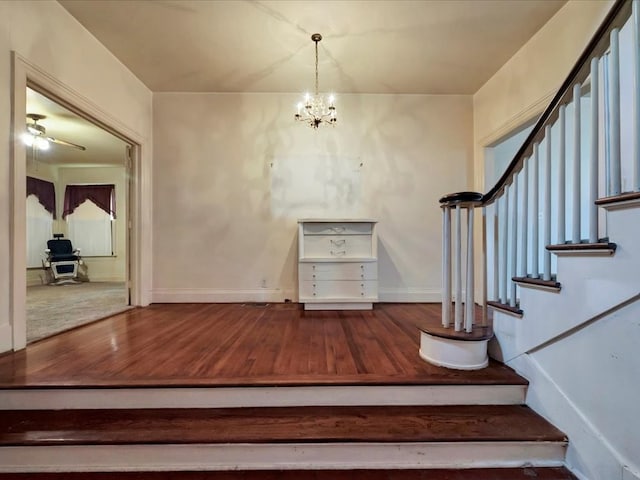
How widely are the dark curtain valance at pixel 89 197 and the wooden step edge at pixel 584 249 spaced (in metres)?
8.09

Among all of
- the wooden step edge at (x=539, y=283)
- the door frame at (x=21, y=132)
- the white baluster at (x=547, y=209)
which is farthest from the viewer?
the door frame at (x=21, y=132)

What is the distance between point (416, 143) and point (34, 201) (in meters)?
7.59

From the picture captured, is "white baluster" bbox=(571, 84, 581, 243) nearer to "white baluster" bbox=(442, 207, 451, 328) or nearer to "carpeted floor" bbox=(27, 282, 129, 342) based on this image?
"white baluster" bbox=(442, 207, 451, 328)

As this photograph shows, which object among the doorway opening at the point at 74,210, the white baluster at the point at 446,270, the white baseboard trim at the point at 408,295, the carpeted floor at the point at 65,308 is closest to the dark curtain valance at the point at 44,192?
the doorway opening at the point at 74,210

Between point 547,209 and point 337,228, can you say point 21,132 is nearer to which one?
point 337,228

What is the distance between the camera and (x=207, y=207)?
3770mm

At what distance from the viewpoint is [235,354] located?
6.52 ft

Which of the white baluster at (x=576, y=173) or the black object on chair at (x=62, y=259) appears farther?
the black object on chair at (x=62, y=259)

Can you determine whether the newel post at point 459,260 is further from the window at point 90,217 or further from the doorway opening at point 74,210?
the window at point 90,217

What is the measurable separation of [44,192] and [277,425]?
25.6 ft

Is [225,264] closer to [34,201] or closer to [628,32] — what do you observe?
[628,32]

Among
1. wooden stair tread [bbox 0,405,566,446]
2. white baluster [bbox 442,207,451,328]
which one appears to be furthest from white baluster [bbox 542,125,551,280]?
wooden stair tread [bbox 0,405,566,446]

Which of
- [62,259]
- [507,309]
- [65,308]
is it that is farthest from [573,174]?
[62,259]

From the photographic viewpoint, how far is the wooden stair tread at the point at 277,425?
4.43 feet
